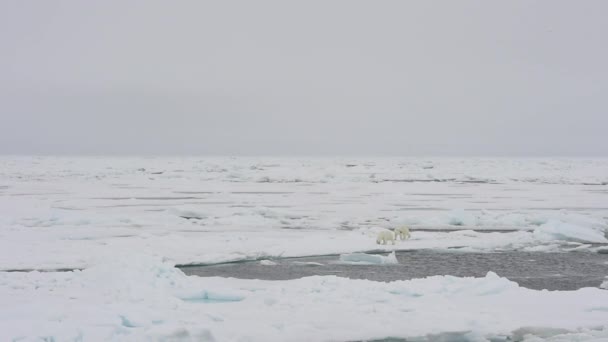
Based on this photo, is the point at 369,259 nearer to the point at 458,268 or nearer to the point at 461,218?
the point at 458,268

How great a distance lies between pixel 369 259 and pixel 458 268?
1402 millimetres

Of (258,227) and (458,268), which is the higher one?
(458,268)

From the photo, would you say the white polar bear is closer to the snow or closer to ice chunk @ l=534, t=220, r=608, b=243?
ice chunk @ l=534, t=220, r=608, b=243

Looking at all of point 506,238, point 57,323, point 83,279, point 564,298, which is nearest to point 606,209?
point 506,238

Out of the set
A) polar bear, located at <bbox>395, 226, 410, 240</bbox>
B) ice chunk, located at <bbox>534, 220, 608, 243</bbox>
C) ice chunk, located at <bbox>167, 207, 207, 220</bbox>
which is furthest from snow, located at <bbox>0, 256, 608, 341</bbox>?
ice chunk, located at <bbox>167, 207, 207, 220</bbox>

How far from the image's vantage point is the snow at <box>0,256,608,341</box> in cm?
671

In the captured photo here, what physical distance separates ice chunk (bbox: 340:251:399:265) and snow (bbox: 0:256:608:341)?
83.0 inches

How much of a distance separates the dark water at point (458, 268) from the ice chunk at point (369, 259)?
0.55ft

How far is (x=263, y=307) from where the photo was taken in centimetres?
779

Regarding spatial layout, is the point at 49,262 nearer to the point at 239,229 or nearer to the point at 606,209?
the point at 239,229

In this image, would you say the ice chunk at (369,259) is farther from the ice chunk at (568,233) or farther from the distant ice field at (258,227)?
the ice chunk at (568,233)

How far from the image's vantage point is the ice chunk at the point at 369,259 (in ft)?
37.2

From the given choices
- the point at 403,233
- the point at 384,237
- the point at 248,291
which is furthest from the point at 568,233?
the point at 248,291

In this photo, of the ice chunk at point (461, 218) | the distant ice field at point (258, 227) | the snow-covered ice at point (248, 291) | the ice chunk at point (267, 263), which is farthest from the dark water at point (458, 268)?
the ice chunk at point (461, 218)
